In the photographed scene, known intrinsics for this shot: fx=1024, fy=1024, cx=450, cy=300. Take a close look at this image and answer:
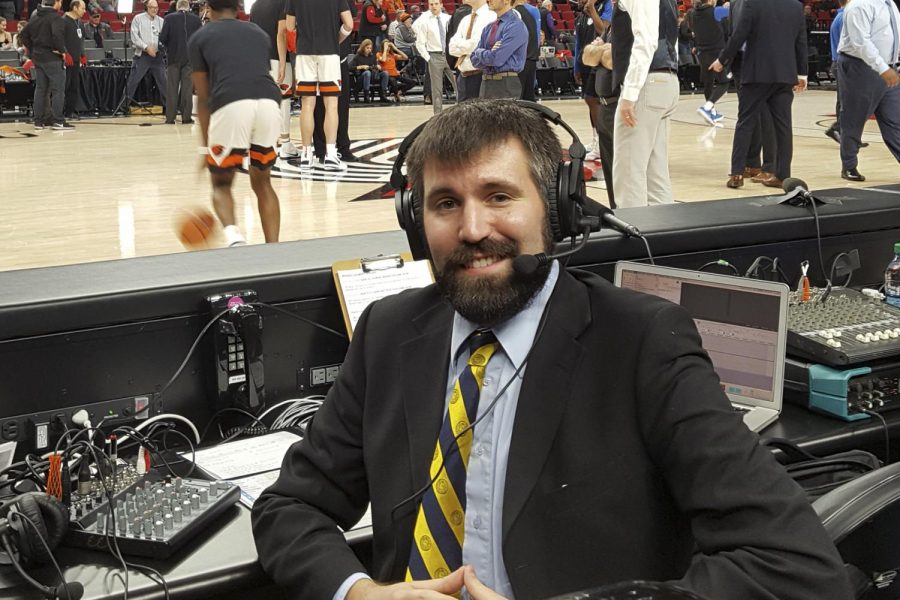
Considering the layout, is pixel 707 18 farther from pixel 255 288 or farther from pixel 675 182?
pixel 255 288

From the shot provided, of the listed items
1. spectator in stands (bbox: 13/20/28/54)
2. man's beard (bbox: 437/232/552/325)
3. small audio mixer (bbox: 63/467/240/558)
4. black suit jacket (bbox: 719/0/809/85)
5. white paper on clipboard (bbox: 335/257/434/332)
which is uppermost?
spectator in stands (bbox: 13/20/28/54)

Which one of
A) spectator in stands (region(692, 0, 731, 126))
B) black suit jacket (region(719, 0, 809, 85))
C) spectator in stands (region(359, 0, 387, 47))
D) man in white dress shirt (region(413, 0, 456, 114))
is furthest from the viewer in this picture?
spectator in stands (region(359, 0, 387, 47))

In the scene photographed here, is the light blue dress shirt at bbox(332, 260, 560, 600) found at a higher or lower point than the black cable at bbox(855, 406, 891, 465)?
higher

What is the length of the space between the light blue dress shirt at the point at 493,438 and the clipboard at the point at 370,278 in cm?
87

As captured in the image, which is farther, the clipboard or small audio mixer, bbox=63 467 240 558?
the clipboard

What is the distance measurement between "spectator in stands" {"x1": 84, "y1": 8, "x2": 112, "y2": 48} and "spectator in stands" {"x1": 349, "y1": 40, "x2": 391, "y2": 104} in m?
3.87

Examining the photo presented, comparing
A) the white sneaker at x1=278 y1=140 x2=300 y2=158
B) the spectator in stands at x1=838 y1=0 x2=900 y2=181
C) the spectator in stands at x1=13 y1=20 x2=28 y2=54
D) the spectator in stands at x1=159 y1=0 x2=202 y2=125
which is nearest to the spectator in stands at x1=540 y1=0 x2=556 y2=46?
the spectator in stands at x1=159 y1=0 x2=202 y2=125

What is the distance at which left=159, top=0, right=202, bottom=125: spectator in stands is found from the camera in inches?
495

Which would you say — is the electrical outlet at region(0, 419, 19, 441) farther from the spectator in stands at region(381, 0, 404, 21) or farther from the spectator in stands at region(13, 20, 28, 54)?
the spectator in stands at region(381, 0, 404, 21)

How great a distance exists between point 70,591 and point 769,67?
676 centimetres

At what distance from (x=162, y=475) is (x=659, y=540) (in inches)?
42.1

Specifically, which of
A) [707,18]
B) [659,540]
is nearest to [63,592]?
[659,540]

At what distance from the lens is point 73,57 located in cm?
1338

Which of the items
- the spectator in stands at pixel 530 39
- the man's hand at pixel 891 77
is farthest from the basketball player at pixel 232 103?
the man's hand at pixel 891 77
